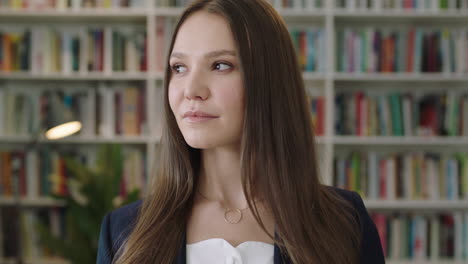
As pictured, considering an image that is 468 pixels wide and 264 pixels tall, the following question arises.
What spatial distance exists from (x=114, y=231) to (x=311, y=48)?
6.94 ft

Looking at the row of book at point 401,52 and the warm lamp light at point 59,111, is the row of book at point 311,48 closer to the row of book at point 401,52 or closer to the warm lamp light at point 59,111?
the row of book at point 401,52

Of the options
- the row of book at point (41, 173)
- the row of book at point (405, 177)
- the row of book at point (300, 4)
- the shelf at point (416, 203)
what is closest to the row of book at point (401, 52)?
the row of book at point (300, 4)

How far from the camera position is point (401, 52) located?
2932 millimetres

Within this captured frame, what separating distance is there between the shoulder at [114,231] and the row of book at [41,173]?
1.86 metres

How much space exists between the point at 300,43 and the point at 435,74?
0.80m

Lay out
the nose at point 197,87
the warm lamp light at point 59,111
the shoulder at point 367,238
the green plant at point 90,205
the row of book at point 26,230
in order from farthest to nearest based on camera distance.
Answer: the row of book at point 26,230 < the warm lamp light at point 59,111 < the green plant at point 90,205 < the shoulder at point 367,238 < the nose at point 197,87

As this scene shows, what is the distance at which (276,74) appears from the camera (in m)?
0.96

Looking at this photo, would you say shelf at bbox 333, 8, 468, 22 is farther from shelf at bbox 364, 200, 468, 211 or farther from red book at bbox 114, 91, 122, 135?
red book at bbox 114, 91, 122, 135

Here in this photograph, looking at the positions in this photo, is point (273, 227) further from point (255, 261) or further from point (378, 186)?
point (378, 186)

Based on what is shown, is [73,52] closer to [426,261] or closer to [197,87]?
[197,87]

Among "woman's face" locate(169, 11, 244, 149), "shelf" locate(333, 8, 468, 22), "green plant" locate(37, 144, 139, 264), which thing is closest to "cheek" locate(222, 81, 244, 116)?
"woman's face" locate(169, 11, 244, 149)


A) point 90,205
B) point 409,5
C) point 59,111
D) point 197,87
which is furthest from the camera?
point 409,5

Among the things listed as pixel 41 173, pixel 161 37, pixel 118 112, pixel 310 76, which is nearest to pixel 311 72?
pixel 310 76

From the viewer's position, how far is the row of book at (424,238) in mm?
2955
